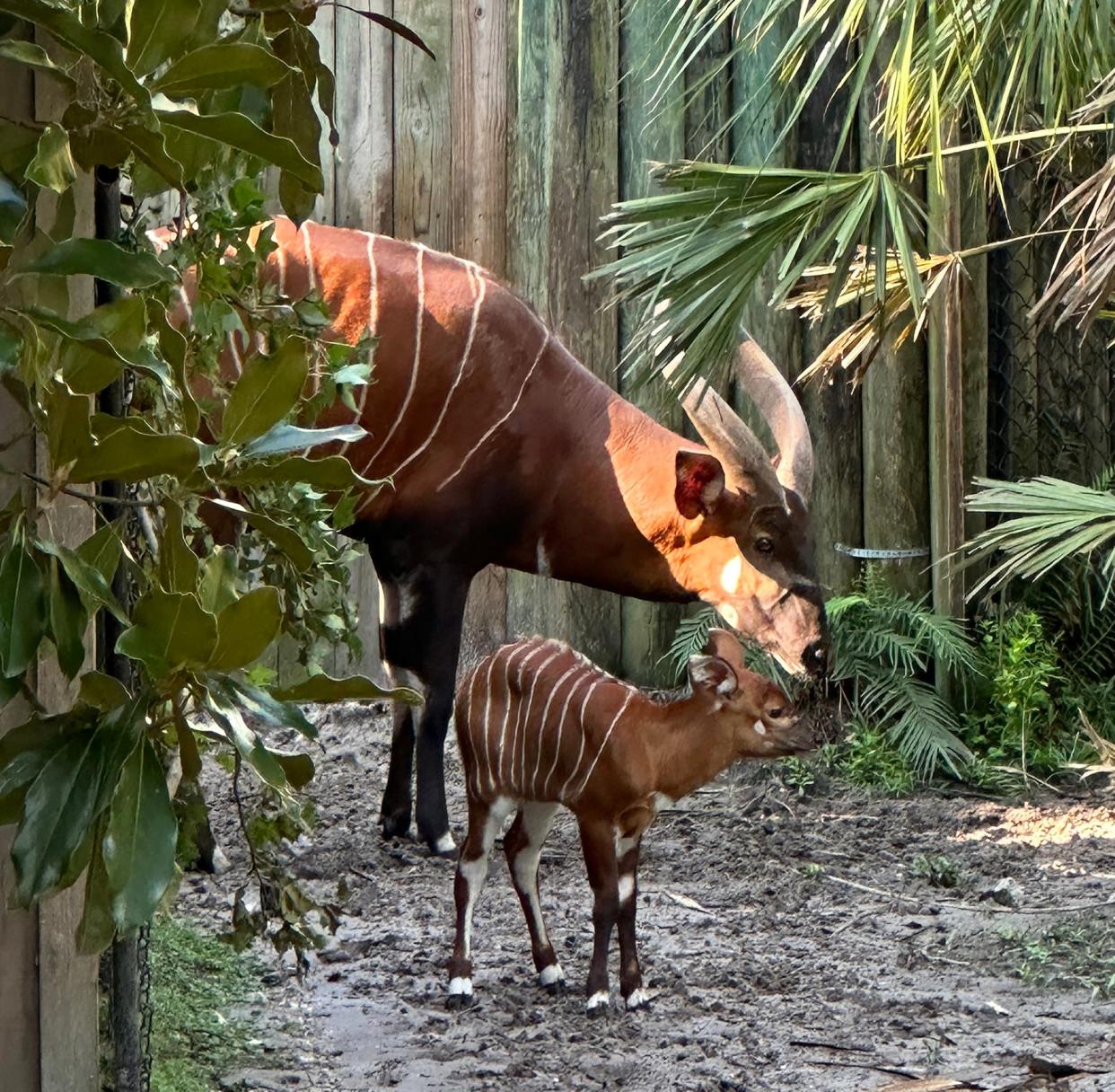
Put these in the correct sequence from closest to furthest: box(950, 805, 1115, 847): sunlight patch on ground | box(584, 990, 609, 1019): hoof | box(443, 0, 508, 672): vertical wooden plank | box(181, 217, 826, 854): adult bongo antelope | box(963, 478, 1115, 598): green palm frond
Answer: box(584, 990, 609, 1019): hoof, box(963, 478, 1115, 598): green palm frond, box(181, 217, 826, 854): adult bongo antelope, box(950, 805, 1115, 847): sunlight patch on ground, box(443, 0, 508, 672): vertical wooden plank

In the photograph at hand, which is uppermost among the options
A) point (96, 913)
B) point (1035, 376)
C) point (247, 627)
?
point (1035, 376)

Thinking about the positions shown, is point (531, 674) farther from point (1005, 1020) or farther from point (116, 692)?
point (116, 692)

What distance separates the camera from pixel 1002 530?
4855 millimetres

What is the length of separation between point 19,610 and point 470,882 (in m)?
2.59

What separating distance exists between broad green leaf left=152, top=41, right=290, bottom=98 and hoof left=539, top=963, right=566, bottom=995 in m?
2.75

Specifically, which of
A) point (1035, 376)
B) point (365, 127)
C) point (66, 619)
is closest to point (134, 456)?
point (66, 619)

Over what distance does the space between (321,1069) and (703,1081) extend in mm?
751

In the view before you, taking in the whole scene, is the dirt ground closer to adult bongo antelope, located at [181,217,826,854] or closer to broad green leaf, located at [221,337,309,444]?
adult bongo antelope, located at [181,217,826,854]

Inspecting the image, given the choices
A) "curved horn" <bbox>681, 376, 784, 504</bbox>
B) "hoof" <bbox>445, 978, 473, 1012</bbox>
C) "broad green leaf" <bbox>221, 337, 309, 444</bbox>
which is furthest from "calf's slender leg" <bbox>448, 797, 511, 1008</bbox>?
"broad green leaf" <bbox>221, 337, 309, 444</bbox>

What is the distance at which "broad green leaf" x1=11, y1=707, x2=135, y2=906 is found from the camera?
1.39 meters

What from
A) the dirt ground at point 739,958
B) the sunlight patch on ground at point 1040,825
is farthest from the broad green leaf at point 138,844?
the sunlight patch on ground at point 1040,825

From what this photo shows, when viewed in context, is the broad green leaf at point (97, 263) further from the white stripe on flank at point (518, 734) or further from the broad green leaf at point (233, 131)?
the white stripe on flank at point (518, 734)

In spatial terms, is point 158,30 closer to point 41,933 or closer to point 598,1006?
point 41,933

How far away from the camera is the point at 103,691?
4.96ft
